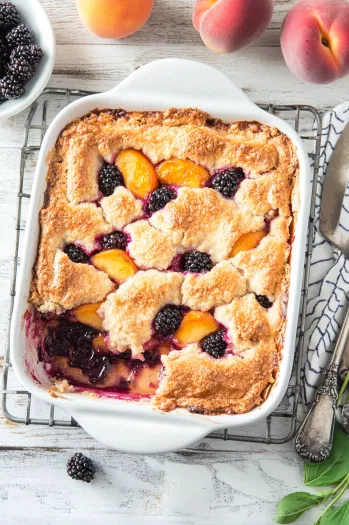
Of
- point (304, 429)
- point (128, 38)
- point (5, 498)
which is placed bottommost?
point (5, 498)

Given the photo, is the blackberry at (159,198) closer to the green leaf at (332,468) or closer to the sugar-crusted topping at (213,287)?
the sugar-crusted topping at (213,287)

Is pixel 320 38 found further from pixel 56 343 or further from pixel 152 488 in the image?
pixel 152 488

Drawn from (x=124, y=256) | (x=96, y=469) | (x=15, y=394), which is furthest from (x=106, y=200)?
(x=96, y=469)

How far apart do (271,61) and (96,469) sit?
5.32ft

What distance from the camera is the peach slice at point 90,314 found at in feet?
7.44

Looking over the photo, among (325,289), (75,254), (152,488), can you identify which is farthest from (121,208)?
(152,488)

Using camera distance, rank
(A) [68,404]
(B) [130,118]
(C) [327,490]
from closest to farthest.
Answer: (A) [68,404] → (B) [130,118] → (C) [327,490]

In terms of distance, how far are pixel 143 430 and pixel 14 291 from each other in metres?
0.71

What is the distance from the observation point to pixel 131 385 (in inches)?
90.4

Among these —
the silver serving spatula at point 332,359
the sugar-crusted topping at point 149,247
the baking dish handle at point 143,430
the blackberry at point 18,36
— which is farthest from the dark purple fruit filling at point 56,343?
the blackberry at point 18,36

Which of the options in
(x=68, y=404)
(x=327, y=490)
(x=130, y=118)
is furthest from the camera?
(x=327, y=490)

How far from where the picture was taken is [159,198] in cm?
229

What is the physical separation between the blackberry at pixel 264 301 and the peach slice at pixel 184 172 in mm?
410

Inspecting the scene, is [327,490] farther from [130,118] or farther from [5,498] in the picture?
[130,118]
